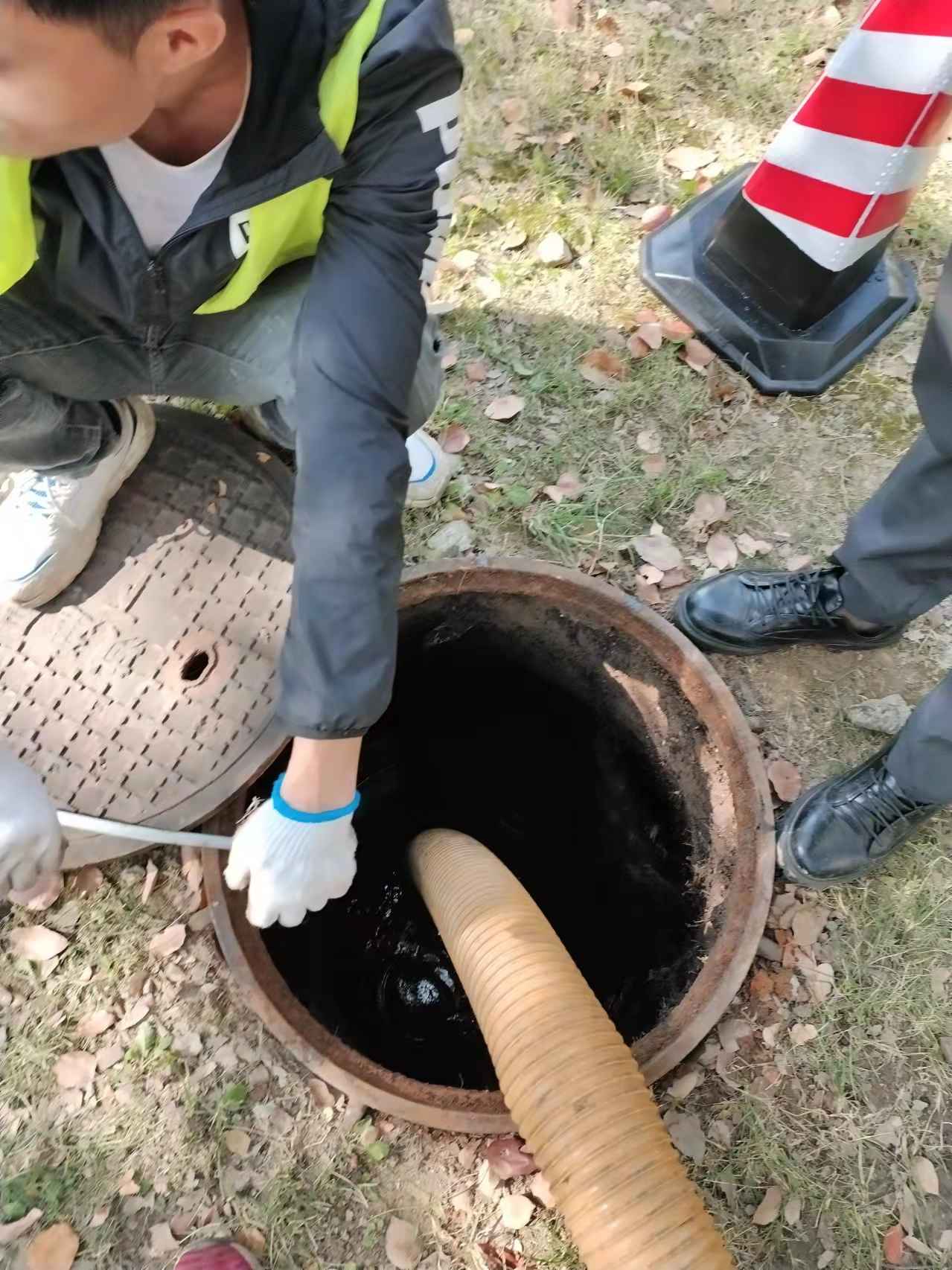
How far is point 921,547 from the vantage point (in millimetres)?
1640

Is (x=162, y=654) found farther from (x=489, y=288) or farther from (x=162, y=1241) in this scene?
(x=489, y=288)

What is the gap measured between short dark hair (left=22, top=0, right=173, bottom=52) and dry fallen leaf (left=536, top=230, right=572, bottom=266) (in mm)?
1692

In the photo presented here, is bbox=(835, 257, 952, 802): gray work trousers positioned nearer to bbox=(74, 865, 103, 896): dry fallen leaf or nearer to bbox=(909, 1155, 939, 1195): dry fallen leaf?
bbox=(909, 1155, 939, 1195): dry fallen leaf

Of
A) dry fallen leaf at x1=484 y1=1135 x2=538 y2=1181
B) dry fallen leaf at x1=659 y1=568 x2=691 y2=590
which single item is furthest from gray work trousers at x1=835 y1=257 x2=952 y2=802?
dry fallen leaf at x1=484 y1=1135 x2=538 y2=1181

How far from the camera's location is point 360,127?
126cm

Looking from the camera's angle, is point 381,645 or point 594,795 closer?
point 381,645

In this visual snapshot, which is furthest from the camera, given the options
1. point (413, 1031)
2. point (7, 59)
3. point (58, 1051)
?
point (413, 1031)

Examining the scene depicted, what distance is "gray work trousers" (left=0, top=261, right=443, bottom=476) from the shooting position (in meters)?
1.49

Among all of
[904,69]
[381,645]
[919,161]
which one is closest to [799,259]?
[919,161]

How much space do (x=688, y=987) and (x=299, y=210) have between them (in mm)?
1510

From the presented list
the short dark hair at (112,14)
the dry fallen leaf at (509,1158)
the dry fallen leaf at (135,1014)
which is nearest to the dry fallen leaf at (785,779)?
the dry fallen leaf at (509,1158)

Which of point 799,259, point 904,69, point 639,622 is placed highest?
point 904,69

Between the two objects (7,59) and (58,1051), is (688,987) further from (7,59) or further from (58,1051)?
(7,59)

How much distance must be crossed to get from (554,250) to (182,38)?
166 centimetres
